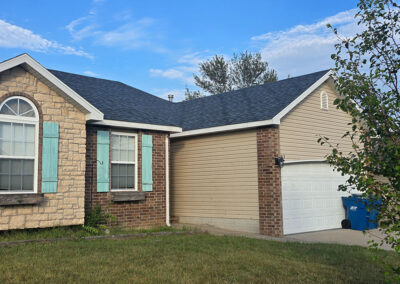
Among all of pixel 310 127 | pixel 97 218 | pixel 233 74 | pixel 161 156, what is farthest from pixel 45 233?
pixel 233 74

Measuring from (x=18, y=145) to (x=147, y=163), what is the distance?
3941mm

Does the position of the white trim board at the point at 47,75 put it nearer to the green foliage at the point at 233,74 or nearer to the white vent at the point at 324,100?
the white vent at the point at 324,100

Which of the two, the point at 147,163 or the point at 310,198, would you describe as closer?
the point at 147,163

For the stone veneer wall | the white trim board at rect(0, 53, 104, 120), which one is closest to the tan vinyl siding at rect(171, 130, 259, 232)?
the white trim board at rect(0, 53, 104, 120)

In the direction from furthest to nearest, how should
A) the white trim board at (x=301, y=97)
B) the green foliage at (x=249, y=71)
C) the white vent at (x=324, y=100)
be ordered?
the green foliage at (x=249, y=71) < the white vent at (x=324, y=100) < the white trim board at (x=301, y=97)

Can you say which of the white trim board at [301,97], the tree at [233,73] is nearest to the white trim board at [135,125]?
the white trim board at [301,97]

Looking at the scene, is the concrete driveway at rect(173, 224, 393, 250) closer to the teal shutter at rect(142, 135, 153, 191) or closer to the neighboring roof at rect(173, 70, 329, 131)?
the teal shutter at rect(142, 135, 153, 191)

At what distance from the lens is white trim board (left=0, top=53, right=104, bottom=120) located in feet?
30.7

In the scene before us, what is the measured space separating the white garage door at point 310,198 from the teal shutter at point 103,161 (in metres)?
5.06

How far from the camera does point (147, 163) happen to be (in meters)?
12.5

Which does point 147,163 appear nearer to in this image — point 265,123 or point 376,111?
point 265,123

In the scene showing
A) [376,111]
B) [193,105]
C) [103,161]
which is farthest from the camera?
[193,105]

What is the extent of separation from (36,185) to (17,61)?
2863 mm

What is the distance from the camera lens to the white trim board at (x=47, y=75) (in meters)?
9.37
